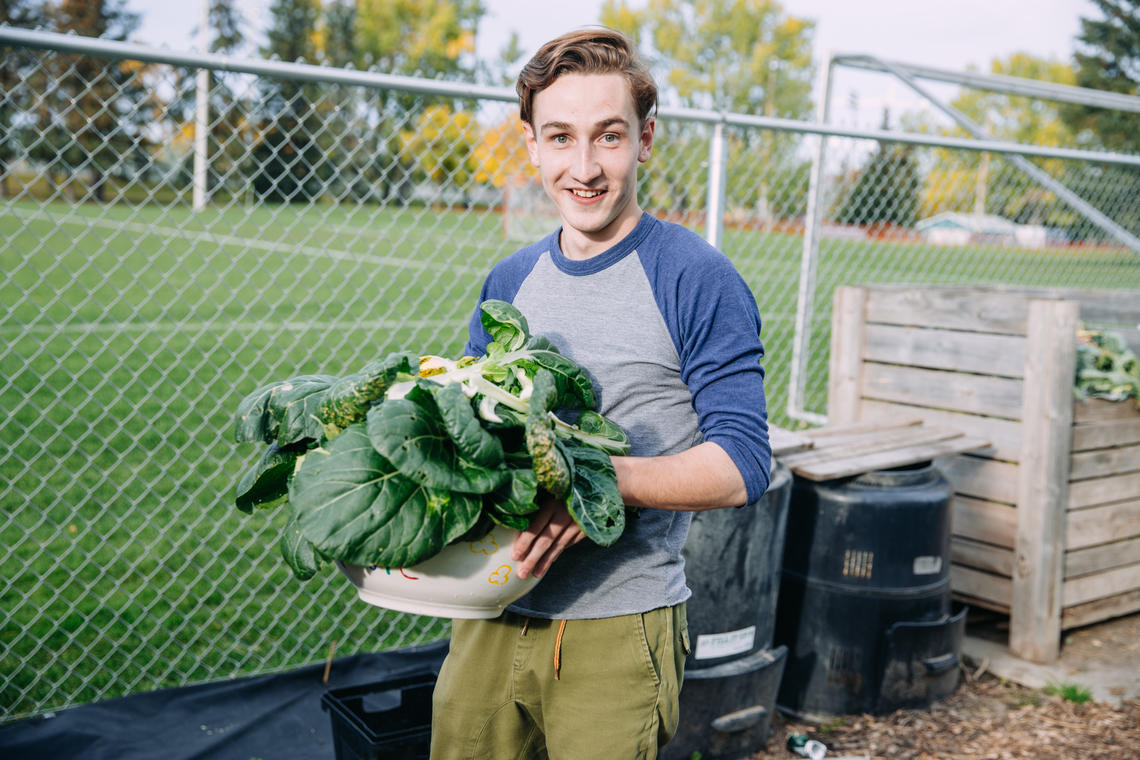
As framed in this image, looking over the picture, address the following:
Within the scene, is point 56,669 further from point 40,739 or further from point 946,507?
point 946,507

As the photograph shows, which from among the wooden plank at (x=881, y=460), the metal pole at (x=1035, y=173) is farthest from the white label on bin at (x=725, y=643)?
the metal pole at (x=1035, y=173)

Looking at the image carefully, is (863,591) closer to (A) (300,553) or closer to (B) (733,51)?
(A) (300,553)

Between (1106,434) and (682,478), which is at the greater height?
(682,478)

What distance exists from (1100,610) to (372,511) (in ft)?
13.7

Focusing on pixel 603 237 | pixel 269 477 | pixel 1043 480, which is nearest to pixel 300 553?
pixel 269 477

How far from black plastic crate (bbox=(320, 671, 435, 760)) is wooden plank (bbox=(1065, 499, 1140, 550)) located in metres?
2.98

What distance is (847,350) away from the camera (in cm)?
463

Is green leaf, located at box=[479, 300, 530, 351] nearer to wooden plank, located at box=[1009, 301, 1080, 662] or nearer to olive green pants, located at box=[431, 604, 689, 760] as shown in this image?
olive green pants, located at box=[431, 604, 689, 760]

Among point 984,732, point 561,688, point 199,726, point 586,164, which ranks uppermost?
point 586,164

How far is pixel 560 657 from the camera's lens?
184 cm

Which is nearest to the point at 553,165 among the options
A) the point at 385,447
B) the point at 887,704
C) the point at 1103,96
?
the point at 385,447

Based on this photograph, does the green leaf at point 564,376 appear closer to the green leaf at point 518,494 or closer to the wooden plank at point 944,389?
the green leaf at point 518,494

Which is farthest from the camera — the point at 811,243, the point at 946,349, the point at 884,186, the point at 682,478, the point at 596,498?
the point at 884,186

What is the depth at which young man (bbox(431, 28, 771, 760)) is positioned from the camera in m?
1.70
